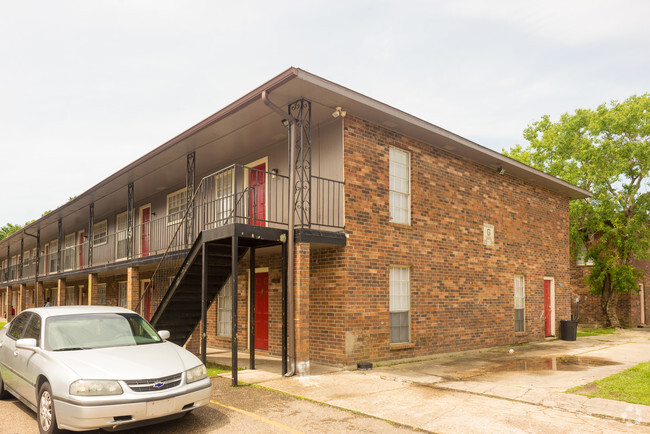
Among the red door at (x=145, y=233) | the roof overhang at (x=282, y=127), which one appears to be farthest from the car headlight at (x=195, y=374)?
the red door at (x=145, y=233)

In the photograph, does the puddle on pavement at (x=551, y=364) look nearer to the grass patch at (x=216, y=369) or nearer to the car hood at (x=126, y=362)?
the grass patch at (x=216, y=369)

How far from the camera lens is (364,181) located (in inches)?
443

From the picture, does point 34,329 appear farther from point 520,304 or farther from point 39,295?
point 39,295

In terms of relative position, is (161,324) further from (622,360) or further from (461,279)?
(622,360)

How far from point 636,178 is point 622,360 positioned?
1325cm

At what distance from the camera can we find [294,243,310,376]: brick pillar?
31.1 ft

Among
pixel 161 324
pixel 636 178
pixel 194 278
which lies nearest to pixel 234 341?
pixel 194 278

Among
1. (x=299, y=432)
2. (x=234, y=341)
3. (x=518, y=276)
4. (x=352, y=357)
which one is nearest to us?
(x=299, y=432)

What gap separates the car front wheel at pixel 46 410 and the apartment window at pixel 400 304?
Answer: 7.70 m

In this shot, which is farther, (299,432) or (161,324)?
(161,324)

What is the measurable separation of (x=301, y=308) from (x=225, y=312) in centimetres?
641

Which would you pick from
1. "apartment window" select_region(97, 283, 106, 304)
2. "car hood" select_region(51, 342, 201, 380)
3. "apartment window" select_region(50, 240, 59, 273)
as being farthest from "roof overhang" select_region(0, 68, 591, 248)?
"apartment window" select_region(50, 240, 59, 273)

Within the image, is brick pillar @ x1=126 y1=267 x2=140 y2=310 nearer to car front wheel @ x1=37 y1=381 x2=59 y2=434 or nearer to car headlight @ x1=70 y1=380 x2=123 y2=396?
car front wheel @ x1=37 y1=381 x2=59 y2=434

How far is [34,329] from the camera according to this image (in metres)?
6.70
